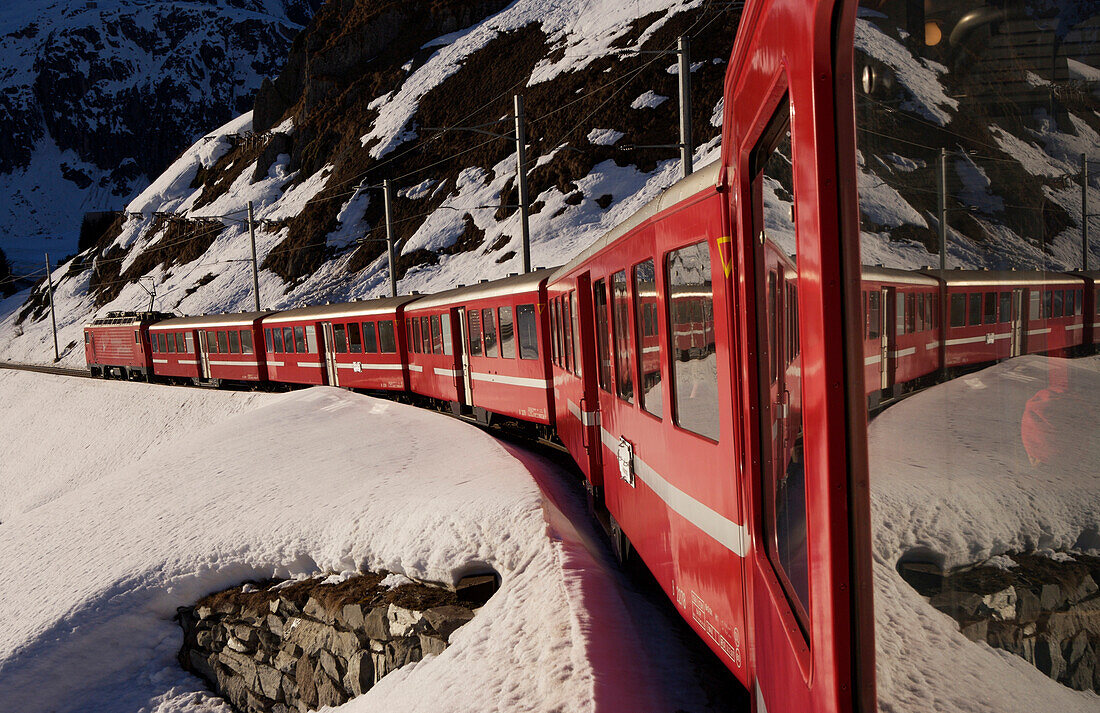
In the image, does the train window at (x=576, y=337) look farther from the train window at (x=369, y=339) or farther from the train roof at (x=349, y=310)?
the train window at (x=369, y=339)

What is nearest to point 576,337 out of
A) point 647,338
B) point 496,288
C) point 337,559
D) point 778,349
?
point 647,338

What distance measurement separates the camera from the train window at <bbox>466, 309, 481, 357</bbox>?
15.1m

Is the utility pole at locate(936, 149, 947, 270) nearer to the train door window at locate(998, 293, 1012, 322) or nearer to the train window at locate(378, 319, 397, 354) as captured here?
the train door window at locate(998, 293, 1012, 322)

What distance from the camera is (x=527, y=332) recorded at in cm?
1282

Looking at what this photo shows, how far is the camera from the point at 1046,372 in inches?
48.4

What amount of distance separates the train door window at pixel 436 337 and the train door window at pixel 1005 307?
1607 cm

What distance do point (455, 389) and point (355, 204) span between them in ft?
167

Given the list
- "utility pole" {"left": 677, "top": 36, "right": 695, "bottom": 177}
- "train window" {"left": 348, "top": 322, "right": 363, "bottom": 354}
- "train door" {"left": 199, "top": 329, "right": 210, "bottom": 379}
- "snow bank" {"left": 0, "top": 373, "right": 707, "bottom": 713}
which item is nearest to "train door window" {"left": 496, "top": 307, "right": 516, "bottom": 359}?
"snow bank" {"left": 0, "top": 373, "right": 707, "bottom": 713}

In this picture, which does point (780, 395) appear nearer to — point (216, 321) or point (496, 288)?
point (496, 288)

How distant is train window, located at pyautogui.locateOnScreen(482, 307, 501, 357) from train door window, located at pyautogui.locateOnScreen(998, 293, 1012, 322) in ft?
42.4

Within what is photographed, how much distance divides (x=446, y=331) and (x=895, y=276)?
15.4 metres

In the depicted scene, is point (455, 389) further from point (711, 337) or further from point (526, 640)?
point (711, 337)

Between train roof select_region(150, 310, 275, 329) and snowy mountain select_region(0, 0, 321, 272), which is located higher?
snowy mountain select_region(0, 0, 321, 272)

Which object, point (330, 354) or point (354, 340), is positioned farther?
point (330, 354)
